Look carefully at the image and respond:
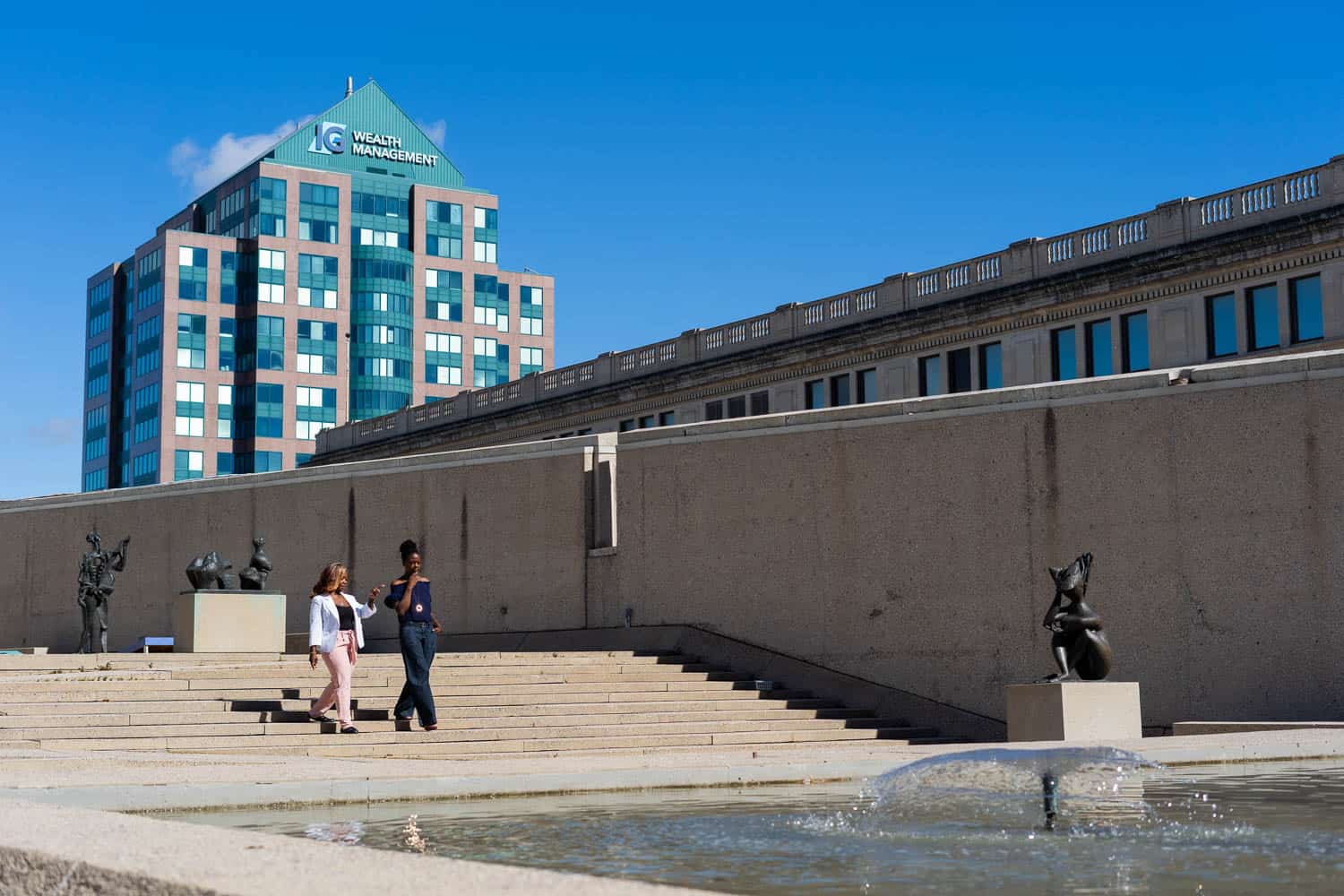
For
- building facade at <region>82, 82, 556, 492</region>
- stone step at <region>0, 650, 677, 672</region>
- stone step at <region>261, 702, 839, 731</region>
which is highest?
building facade at <region>82, 82, 556, 492</region>

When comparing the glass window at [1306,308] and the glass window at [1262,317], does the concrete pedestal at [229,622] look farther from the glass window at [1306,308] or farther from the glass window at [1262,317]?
the glass window at [1306,308]

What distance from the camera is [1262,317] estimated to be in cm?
3631

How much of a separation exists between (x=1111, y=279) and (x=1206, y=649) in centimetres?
2003

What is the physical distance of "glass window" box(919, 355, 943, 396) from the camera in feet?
145

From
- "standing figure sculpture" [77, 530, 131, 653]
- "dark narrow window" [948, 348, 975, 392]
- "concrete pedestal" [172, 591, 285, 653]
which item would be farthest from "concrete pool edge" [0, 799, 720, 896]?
"dark narrow window" [948, 348, 975, 392]

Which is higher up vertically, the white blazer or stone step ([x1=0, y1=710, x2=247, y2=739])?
the white blazer

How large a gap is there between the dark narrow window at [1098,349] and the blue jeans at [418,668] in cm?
2706

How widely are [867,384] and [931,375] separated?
2.42m

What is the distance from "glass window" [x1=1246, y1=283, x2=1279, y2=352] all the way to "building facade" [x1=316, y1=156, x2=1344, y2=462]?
4 cm

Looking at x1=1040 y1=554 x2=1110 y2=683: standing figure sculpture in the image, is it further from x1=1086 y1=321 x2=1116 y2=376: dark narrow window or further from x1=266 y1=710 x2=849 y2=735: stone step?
x1=1086 y1=321 x2=1116 y2=376: dark narrow window

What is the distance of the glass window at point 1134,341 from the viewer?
38906 mm

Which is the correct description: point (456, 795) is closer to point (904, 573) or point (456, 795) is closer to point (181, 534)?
point (904, 573)

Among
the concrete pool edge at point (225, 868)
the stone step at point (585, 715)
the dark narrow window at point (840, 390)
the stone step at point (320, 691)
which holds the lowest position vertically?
the stone step at point (585, 715)

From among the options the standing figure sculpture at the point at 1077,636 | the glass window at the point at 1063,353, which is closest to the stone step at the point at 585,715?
the standing figure sculpture at the point at 1077,636
